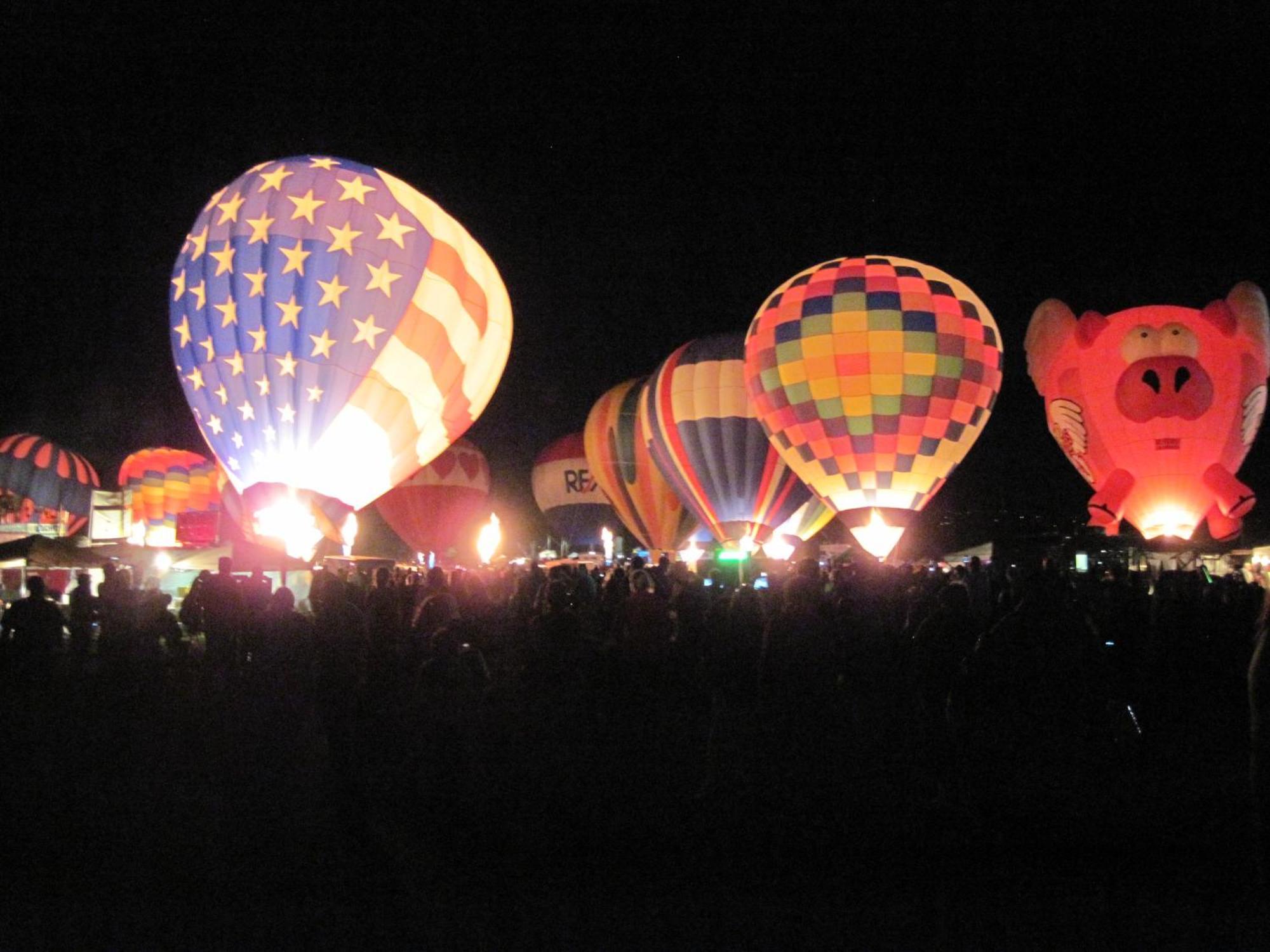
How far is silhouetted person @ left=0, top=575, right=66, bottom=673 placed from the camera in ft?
20.2

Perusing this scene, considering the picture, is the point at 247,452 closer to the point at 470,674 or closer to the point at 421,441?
the point at 421,441

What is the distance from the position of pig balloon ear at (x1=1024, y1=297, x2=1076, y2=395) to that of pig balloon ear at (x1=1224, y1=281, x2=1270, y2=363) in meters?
2.50

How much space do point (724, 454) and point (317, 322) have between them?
10.9m

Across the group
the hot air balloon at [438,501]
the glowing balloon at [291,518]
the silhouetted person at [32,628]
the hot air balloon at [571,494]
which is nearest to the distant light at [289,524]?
the glowing balloon at [291,518]

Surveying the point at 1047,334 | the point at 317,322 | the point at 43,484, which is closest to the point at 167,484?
the point at 43,484

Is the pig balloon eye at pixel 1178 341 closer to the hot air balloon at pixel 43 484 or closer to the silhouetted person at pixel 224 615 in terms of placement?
the silhouetted person at pixel 224 615

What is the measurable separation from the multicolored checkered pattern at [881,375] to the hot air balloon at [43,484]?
84.6 ft

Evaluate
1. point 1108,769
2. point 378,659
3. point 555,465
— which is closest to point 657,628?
point 378,659

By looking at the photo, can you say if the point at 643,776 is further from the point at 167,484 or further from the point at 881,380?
the point at 167,484

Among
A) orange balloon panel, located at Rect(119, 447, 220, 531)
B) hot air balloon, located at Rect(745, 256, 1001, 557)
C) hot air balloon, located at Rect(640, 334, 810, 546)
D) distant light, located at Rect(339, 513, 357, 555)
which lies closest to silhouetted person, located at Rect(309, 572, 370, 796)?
distant light, located at Rect(339, 513, 357, 555)

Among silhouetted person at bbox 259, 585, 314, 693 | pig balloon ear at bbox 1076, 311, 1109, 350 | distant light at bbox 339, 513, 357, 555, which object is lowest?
silhouetted person at bbox 259, 585, 314, 693

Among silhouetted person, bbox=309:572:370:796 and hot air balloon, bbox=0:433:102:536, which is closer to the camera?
silhouetted person, bbox=309:572:370:796

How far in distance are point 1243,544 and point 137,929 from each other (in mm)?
25469

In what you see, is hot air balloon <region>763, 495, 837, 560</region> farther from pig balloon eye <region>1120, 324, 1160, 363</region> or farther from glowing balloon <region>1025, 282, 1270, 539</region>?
pig balloon eye <region>1120, 324, 1160, 363</region>
